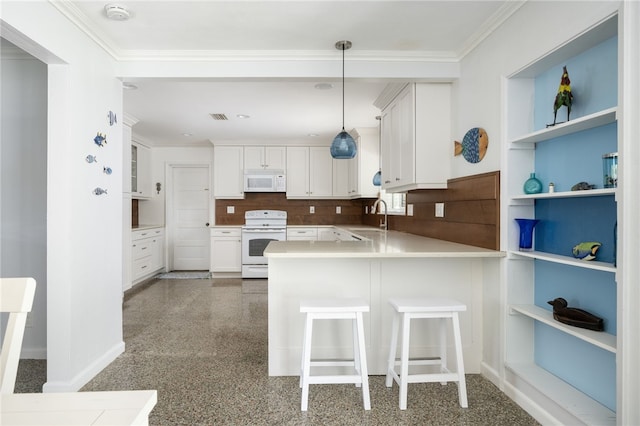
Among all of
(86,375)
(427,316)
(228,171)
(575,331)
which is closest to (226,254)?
(228,171)

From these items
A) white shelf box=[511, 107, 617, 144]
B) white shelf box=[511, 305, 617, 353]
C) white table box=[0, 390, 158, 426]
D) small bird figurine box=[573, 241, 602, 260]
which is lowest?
white shelf box=[511, 305, 617, 353]

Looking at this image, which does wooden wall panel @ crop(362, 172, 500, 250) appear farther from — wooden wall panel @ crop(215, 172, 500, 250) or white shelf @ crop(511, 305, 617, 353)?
white shelf @ crop(511, 305, 617, 353)

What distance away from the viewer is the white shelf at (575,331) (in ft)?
4.98

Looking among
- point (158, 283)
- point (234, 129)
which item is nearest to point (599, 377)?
point (234, 129)

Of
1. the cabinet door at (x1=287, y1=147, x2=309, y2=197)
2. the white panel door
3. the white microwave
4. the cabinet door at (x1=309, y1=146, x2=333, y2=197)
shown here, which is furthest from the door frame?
the cabinet door at (x1=309, y1=146, x2=333, y2=197)

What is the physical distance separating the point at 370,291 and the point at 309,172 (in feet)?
12.9

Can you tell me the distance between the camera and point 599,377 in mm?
1753

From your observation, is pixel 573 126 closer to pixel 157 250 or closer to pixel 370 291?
pixel 370 291

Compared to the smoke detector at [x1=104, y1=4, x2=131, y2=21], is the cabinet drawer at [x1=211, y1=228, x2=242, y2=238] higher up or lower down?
lower down

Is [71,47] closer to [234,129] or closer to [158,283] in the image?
[234,129]

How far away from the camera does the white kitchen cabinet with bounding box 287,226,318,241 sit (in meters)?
6.00

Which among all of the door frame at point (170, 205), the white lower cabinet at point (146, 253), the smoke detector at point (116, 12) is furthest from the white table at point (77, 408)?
the door frame at point (170, 205)

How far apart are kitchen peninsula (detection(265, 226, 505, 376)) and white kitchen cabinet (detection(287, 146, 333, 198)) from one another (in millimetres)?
3761

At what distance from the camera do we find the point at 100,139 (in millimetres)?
2484
